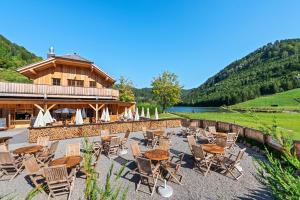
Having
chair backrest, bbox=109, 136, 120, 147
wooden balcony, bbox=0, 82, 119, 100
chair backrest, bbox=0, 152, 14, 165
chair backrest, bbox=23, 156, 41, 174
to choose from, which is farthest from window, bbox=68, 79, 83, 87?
chair backrest, bbox=23, 156, 41, 174

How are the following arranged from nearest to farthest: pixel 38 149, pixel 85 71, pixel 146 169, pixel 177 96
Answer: pixel 146 169 < pixel 38 149 < pixel 85 71 < pixel 177 96

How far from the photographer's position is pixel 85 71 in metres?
26.6

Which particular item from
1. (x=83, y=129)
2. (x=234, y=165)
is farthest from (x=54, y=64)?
(x=234, y=165)

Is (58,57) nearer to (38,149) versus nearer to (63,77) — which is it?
(63,77)

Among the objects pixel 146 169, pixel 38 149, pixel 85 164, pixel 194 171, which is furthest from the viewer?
pixel 38 149

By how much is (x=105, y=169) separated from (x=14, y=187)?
3518 mm

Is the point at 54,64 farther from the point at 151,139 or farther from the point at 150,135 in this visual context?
the point at 151,139

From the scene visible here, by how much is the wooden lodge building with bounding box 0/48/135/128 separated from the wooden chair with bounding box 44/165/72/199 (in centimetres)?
1390

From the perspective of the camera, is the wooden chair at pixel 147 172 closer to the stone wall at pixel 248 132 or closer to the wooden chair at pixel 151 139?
the wooden chair at pixel 151 139

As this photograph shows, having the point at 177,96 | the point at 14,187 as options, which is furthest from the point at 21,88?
the point at 177,96

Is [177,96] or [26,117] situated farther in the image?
[177,96]

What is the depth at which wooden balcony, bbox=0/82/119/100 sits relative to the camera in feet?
65.5

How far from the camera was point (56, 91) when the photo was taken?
73.3 feet

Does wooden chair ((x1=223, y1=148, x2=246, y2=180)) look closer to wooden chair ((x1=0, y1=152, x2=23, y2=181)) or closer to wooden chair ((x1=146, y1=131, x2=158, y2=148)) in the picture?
wooden chair ((x1=146, y1=131, x2=158, y2=148))
